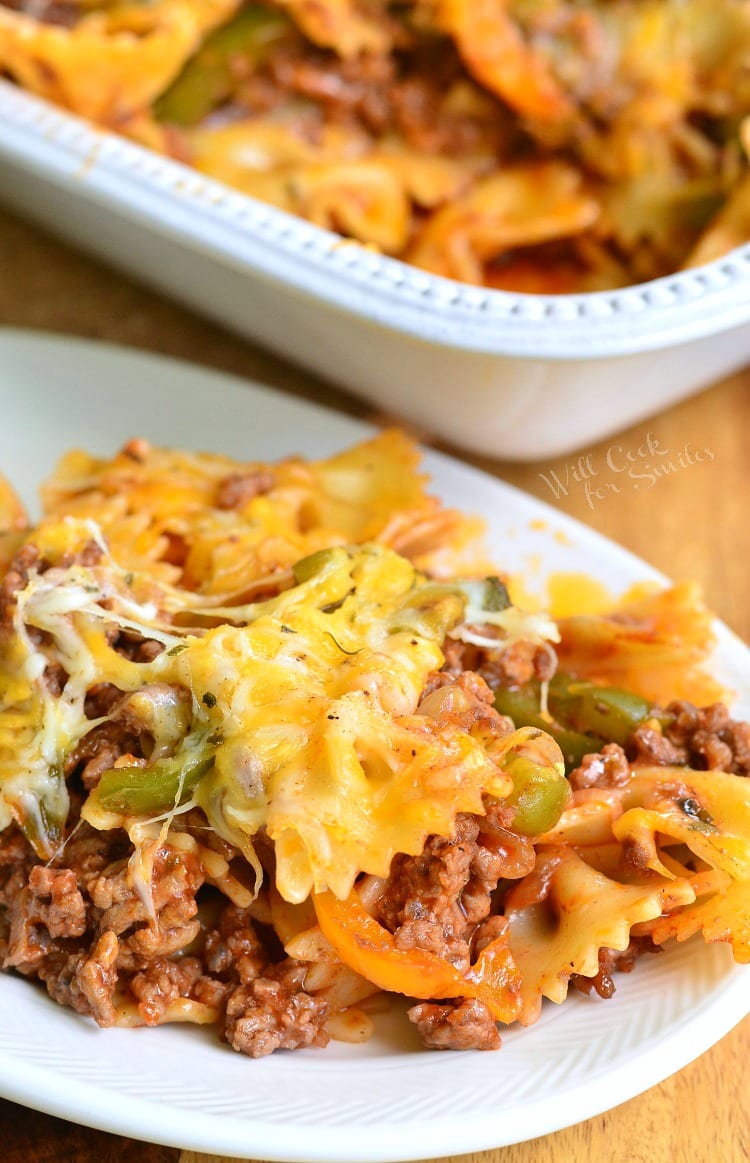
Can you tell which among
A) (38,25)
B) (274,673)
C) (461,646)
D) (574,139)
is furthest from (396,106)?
(274,673)

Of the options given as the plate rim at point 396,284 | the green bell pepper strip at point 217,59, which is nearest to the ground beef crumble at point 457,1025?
the plate rim at point 396,284

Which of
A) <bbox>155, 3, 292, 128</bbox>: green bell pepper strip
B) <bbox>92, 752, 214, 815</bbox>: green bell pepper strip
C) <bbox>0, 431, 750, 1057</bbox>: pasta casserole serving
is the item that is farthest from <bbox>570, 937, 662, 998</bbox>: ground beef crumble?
<bbox>155, 3, 292, 128</bbox>: green bell pepper strip

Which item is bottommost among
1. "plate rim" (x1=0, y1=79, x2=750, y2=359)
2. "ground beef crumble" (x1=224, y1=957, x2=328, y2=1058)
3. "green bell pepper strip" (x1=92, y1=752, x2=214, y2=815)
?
"ground beef crumble" (x1=224, y1=957, x2=328, y2=1058)

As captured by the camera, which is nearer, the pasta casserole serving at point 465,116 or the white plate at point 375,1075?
the white plate at point 375,1075

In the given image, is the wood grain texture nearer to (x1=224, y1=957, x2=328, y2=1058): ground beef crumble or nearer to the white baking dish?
(x1=224, y1=957, x2=328, y2=1058): ground beef crumble

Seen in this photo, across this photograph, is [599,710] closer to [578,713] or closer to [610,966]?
[578,713]

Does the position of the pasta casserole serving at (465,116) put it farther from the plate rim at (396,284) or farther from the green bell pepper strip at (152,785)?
the green bell pepper strip at (152,785)

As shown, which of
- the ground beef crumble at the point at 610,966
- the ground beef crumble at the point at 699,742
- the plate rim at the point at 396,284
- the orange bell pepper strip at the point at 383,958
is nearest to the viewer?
the orange bell pepper strip at the point at 383,958
